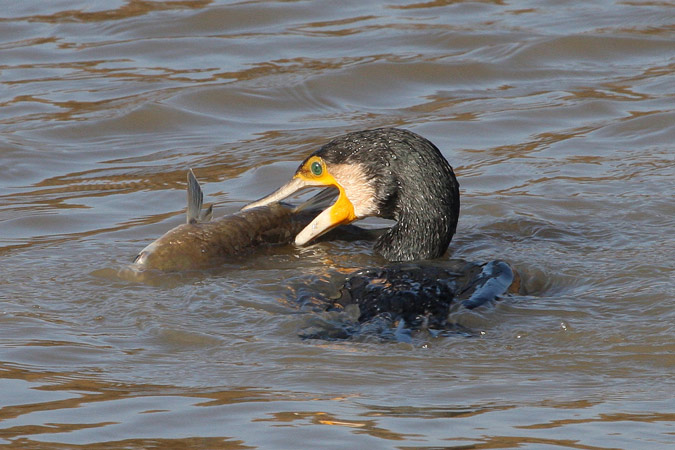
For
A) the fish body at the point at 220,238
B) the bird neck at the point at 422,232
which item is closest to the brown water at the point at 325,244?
the fish body at the point at 220,238

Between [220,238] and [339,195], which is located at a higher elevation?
[339,195]

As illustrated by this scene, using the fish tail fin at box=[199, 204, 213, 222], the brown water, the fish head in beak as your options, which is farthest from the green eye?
the fish tail fin at box=[199, 204, 213, 222]

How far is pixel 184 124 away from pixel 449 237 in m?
3.28

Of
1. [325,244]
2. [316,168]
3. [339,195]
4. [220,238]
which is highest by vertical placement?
[316,168]

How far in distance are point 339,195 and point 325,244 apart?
0.27 m

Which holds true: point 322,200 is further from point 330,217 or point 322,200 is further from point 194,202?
point 194,202

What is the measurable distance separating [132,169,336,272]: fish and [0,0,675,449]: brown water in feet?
0.31

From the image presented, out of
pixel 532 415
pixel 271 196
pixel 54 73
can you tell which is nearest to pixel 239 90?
pixel 54 73

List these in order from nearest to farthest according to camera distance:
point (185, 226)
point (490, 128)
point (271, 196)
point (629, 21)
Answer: point (185, 226) < point (271, 196) < point (490, 128) < point (629, 21)

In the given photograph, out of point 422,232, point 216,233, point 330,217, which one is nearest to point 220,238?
point 216,233

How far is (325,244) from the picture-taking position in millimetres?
6332

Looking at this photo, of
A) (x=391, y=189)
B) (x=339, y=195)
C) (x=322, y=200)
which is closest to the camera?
(x=391, y=189)

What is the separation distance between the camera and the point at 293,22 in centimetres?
1089

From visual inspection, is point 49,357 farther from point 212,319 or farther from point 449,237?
point 449,237
